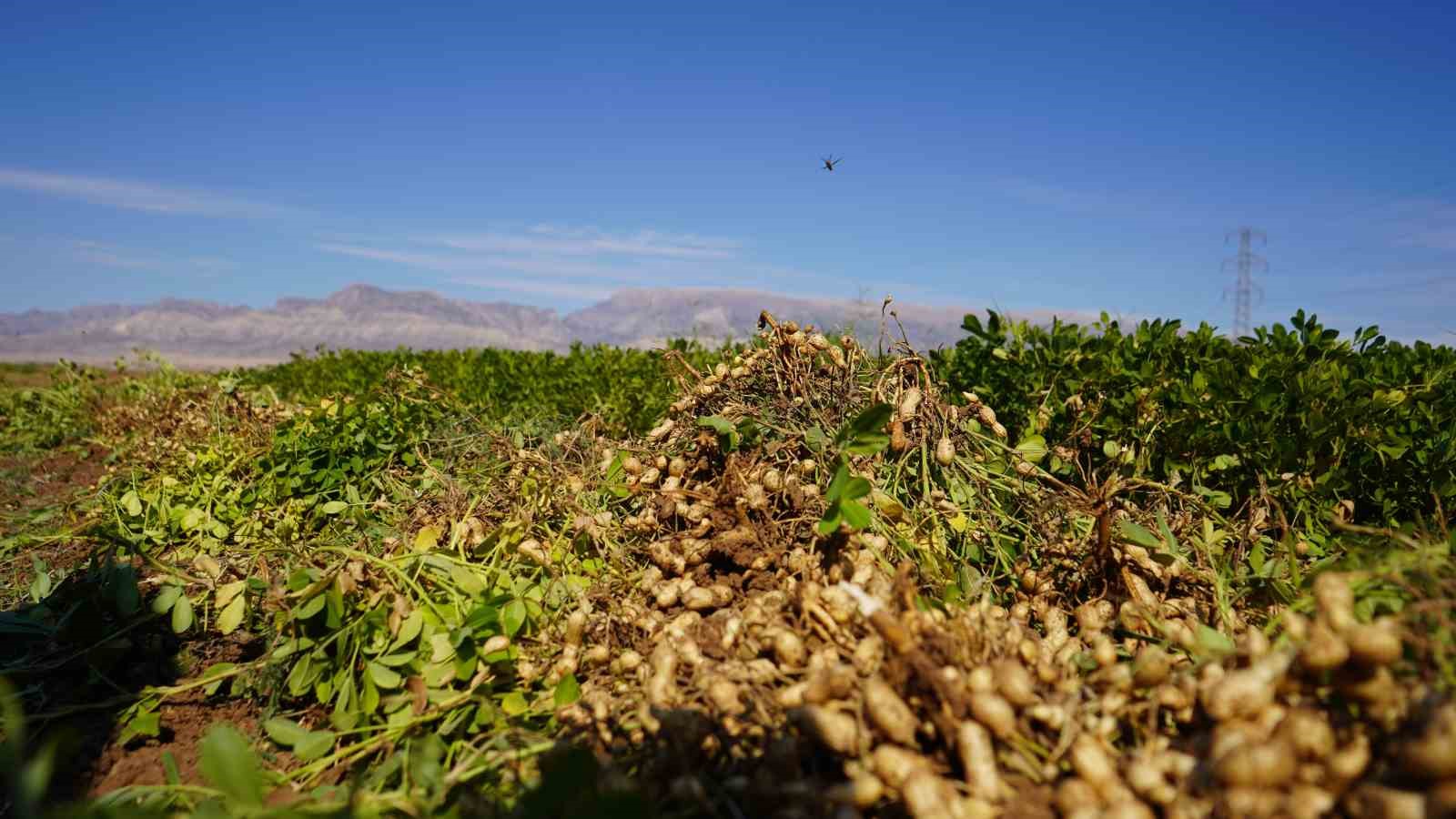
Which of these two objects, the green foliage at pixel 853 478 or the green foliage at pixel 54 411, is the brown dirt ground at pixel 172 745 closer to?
the green foliage at pixel 853 478

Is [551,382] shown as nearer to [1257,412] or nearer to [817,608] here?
[1257,412]

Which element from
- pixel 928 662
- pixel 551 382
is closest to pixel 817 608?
pixel 928 662

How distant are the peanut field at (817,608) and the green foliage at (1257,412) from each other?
2cm

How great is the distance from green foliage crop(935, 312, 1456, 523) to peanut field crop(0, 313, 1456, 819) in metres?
0.02

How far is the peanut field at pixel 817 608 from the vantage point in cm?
140

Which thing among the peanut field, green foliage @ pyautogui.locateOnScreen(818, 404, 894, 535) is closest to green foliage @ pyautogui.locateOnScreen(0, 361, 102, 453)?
the peanut field

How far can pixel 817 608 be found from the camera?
1904 mm

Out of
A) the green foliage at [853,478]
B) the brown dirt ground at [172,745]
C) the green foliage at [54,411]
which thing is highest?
the green foliage at [853,478]

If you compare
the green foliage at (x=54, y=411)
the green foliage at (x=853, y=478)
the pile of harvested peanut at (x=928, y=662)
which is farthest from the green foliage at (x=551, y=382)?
the green foliage at (x=54, y=411)

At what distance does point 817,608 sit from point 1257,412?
2.66 metres

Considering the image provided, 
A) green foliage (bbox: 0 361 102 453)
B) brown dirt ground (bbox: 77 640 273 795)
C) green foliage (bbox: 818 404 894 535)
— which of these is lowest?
brown dirt ground (bbox: 77 640 273 795)

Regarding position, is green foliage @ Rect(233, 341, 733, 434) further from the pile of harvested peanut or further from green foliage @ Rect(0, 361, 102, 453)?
green foliage @ Rect(0, 361, 102, 453)

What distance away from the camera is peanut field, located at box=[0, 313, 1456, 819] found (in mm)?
1397

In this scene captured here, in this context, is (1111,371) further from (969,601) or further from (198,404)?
(198,404)
